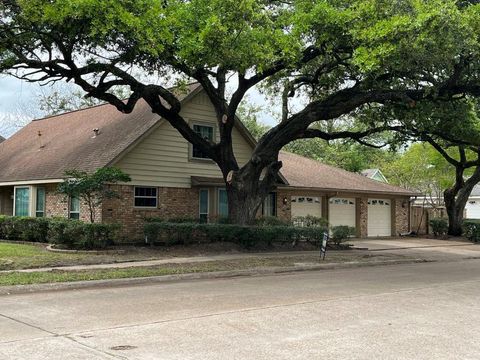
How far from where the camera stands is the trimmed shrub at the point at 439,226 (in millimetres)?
32188

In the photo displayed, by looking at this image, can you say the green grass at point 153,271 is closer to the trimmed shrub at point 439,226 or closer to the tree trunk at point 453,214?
the trimmed shrub at point 439,226

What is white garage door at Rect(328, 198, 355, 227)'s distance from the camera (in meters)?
29.3

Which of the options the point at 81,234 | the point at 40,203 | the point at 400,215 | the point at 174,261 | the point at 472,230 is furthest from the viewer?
the point at 400,215

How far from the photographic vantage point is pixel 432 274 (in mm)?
15617

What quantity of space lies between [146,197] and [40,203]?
4945mm

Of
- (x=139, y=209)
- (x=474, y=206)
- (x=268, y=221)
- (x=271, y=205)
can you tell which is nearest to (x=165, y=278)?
(x=139, y=209)

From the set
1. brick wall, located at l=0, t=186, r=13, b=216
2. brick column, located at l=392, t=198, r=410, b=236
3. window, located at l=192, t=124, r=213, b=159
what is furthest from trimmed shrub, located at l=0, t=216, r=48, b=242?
brick column, located at l=392, t=198, r=410, b=236

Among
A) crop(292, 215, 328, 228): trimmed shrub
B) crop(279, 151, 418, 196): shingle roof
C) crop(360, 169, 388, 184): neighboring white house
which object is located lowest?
crop(292, 215, 328, 228): trimmed shrub

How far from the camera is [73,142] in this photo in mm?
25297

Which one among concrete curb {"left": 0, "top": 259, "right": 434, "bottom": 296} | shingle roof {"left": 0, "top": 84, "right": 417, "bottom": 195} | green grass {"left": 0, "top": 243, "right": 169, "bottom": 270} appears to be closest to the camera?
concrete curb {"left": 0, "top": 259, "right": 434, "bottom": 296}

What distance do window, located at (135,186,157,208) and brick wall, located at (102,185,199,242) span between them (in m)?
0.18

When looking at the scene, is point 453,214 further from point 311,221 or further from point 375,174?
point 375,174

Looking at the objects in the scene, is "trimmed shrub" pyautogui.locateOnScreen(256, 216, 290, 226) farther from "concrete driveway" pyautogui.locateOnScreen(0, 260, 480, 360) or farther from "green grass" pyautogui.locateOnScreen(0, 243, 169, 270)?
"concrete driveway" pyautogui.locateOnScreen(0, 260, 480, 360)

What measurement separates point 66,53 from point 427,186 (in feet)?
115
